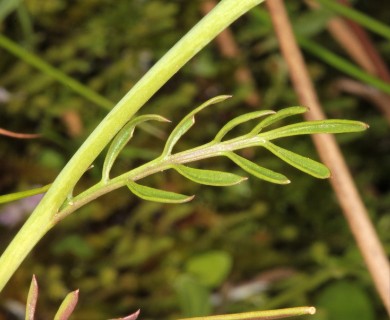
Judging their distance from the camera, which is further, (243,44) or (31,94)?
(243,44)

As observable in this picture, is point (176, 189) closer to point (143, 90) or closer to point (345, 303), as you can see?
point (345, 303)

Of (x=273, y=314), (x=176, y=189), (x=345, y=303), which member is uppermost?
(x=176, y=189)

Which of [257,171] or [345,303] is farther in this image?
[345,303]

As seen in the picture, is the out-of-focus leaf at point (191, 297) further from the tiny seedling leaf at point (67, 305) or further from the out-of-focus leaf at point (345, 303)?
the tiny seedling leaf at point (67, 305)

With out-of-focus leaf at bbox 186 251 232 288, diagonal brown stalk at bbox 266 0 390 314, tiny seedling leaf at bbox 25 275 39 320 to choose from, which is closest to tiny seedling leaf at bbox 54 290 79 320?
tiny seedling leaf at bbox 25 275 39 320

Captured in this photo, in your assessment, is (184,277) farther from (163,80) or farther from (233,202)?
(163,80)

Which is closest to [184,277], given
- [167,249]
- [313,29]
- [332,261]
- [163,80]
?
[167,249]

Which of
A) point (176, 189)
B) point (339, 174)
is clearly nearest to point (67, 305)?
point (339, 174)
